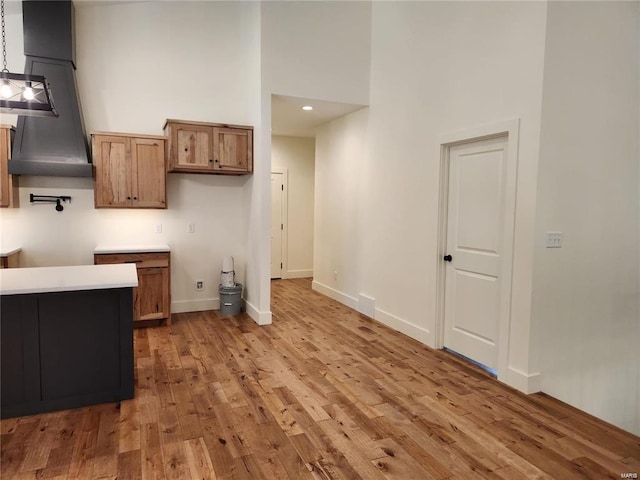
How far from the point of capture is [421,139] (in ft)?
13.7

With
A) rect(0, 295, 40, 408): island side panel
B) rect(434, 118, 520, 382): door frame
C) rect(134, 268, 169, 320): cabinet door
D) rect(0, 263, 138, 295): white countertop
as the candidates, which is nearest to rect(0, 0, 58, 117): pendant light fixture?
rect(0, 263, 138, 295): white countertop

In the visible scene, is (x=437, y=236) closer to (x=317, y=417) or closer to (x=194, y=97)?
(x=317, y=417)

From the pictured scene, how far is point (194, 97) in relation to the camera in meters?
5.05

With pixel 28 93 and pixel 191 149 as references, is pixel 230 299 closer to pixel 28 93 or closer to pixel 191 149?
pixel 191 149

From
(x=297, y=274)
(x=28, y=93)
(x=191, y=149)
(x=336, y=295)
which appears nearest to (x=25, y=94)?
(x=28, y=93)

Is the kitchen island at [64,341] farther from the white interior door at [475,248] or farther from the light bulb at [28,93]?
the white interior door at [475,248]

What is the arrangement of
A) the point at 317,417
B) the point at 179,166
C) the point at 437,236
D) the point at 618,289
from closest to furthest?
the point at 317,417, the point at 618,289, the point at 437,236, the point at 179,166

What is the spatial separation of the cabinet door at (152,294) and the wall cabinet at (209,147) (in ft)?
3.92

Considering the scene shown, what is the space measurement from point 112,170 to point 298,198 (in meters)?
3.81

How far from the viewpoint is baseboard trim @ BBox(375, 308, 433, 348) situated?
13.6 ft

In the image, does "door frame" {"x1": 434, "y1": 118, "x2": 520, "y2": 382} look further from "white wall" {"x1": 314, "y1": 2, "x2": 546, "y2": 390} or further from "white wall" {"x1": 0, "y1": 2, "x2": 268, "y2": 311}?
"white wall" {"x1": 0, "y1": 2, "x2": 268, "y2": 311}

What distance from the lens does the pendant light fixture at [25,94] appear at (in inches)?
97.9

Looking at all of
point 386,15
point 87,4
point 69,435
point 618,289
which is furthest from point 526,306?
point 87,4

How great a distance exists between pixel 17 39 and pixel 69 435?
4102 millimetres
